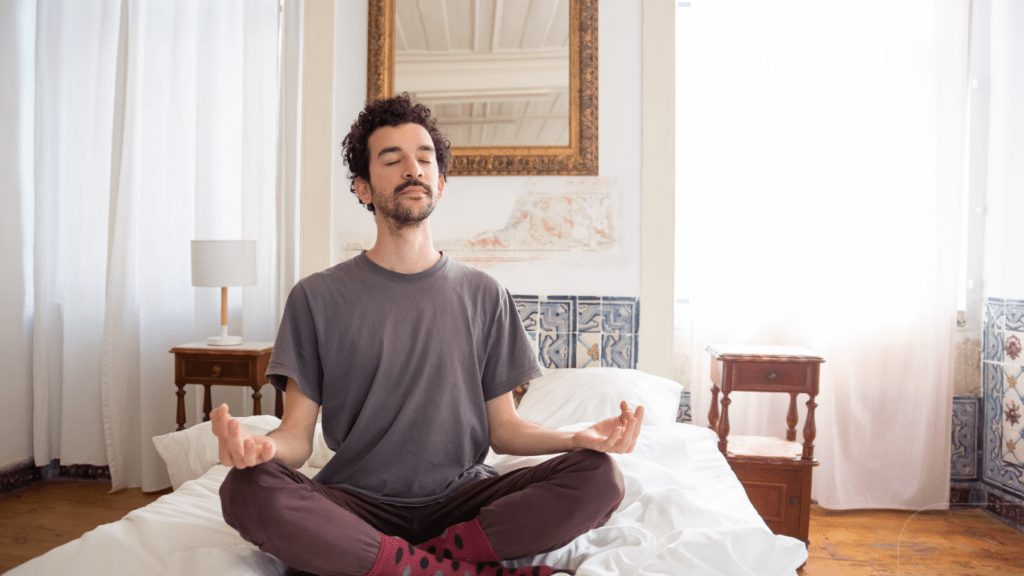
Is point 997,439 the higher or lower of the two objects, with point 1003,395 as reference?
lower

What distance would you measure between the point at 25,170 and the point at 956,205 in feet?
14.7

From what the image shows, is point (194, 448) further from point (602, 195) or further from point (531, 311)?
point (602, 195)

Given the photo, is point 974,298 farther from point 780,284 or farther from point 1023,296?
point 780,284

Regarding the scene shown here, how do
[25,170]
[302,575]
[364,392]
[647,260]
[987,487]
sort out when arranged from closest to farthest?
[302,575], [364,392], [647,260], [987,487], [25,170]

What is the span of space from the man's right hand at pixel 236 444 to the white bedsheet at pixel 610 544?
7.6 inches

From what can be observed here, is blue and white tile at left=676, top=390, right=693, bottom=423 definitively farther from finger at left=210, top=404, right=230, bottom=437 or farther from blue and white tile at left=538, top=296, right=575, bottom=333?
finger at left=210, top=404, right=230, bottom=437

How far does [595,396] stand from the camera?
2.17 m

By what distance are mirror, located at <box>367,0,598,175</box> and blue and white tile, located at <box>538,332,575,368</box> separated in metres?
0.71

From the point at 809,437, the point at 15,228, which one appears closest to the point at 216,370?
the point at 15,228

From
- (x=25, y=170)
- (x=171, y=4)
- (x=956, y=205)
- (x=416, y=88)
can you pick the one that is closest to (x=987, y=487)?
(x=956, y=205)

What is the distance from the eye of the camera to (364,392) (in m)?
1.38

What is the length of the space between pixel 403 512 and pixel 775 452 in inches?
66.8

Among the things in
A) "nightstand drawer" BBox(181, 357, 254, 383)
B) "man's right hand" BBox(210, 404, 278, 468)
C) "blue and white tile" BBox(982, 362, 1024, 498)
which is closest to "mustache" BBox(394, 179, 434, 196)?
"man's right hand" BBox(210, 404, 278, 468)

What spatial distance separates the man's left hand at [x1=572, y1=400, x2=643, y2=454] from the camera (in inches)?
46.0
